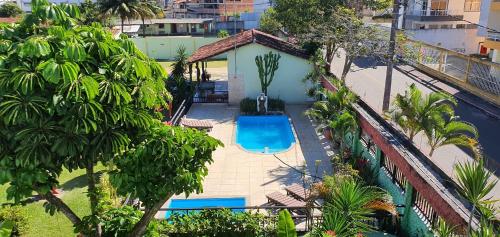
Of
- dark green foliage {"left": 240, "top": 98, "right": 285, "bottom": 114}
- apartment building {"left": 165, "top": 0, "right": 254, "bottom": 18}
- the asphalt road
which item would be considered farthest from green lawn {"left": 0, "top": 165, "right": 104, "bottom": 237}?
apartment building {"left": 165, "top": 0, "right": 254, "bottom": 18}

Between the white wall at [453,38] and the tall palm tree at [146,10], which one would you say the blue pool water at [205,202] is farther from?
the tall palm tree at [146,10]

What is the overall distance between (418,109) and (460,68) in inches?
536

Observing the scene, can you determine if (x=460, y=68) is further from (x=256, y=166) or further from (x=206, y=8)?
(x=206, y=8)

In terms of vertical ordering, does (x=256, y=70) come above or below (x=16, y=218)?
above

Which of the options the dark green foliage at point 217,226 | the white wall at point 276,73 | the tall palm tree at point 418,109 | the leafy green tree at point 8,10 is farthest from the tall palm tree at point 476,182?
the leafy green tree at point 8,10

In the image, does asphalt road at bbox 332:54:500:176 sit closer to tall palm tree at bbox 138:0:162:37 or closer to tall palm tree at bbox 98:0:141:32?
tall palm tree at bbox 138:0:162:37

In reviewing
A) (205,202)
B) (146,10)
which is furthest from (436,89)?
(146,10)

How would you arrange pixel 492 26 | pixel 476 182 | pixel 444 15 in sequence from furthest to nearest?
pixel 444 15 < pixel 492 26 < pixel 476 182

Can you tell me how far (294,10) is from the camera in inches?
1044

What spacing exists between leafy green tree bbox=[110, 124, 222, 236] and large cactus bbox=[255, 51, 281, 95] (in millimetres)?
17931

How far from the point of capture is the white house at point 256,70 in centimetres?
2573

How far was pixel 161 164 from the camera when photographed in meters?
7.51

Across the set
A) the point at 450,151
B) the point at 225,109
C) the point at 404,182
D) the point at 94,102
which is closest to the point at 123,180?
the point at 94,102

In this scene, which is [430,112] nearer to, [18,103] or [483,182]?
[483,182]
